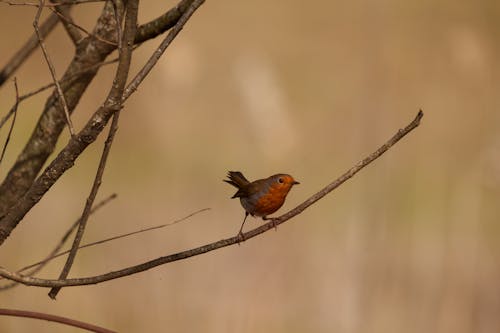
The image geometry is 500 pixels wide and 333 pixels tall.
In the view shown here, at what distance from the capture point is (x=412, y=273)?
309 centimetres

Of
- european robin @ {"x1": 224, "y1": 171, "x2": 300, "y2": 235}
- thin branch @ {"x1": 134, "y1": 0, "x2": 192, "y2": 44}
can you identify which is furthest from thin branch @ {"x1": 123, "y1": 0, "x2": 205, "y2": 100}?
european robin @ {"x1": 224, "y1": 171, "x2": 300, "y2": 235}

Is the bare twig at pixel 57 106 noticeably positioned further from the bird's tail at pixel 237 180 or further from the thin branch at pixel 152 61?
Result: the bird's tail at pixel 237 180

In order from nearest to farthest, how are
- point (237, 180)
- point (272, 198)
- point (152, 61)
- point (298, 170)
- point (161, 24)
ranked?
1. point (152, 61)
2. point (161, 24)
3. point (272, 198)
4. point (237, 180)
5. point (298, 170)

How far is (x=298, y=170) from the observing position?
A: 3609 mm

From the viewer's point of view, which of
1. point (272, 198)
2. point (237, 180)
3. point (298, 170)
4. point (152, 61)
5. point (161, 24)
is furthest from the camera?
point (298, 170)

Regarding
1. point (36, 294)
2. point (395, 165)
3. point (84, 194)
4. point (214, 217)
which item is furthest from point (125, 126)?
point (395, 165)

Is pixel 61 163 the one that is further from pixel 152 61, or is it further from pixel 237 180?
pixel 237 180

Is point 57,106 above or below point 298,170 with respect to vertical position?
below

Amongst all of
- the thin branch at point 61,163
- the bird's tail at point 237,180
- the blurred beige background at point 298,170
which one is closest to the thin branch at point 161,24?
the thin branch at point 61,163

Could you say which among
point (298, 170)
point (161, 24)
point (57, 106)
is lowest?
point (57, 106)

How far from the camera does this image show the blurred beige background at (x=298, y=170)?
9.29 ft

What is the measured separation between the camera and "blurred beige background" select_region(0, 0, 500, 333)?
2832 mm

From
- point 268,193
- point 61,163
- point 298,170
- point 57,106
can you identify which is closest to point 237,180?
point 268,193

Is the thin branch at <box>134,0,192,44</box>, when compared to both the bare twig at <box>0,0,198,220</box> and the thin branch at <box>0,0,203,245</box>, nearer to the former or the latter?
the bare twig at <box>0,0,198,220</box>
